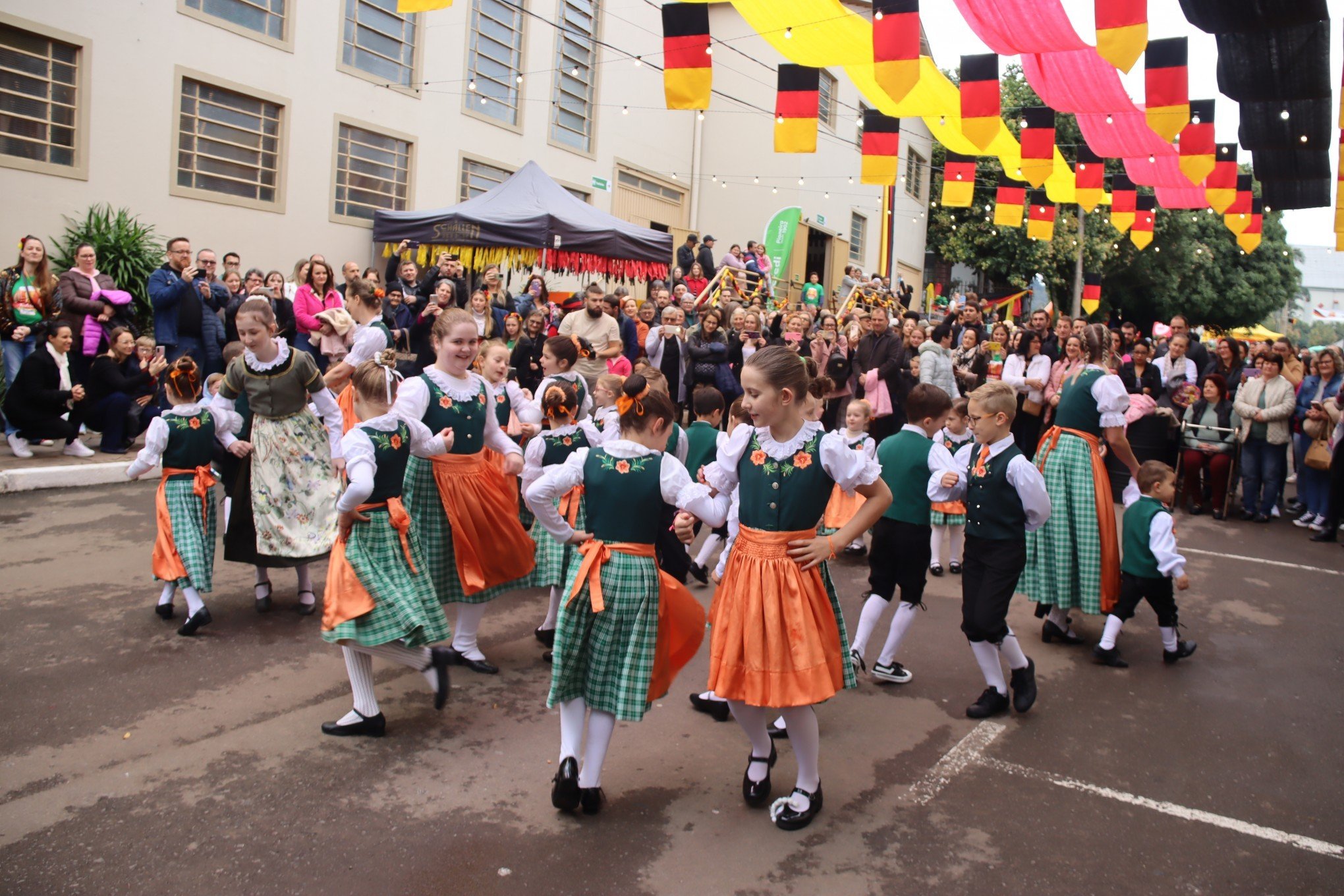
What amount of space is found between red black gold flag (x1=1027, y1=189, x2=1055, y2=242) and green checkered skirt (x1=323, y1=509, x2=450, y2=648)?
564 inches

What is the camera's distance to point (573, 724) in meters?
3.50

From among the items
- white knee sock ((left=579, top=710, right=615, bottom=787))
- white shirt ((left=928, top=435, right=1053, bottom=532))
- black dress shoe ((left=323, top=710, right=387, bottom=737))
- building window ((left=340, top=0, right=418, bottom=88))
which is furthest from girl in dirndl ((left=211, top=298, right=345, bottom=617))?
building window ((left=340, top=0, right=418, bottom=88))

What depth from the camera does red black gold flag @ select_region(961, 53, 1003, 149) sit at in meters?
10.6

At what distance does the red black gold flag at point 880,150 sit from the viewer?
40.5 feet

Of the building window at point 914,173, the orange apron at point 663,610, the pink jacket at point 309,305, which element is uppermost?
the building window at point 914,173

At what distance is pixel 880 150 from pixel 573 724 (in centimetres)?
1068

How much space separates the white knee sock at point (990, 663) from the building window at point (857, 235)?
2519 centimetres

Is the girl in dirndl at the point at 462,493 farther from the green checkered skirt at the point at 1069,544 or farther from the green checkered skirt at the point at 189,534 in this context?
the green checkered skirt at the point at 1069,544

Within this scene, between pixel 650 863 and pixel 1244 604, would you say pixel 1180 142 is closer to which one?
pixel 1244 604

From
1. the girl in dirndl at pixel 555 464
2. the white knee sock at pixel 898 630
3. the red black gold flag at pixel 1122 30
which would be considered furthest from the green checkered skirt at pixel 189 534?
the red black gold flag at pixel 1122 30

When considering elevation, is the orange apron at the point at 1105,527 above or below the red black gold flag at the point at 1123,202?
below

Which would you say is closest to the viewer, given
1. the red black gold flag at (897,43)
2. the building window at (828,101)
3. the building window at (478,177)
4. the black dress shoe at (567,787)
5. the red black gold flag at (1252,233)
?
the black dress shoe at (567,787)

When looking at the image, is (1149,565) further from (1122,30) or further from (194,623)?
(194,623)

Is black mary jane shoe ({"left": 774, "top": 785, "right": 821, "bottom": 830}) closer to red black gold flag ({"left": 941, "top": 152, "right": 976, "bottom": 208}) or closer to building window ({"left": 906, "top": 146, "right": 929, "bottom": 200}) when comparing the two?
red black gold flag ({"left": 941, "top": 152, "right": 976, "bottom": 208})
